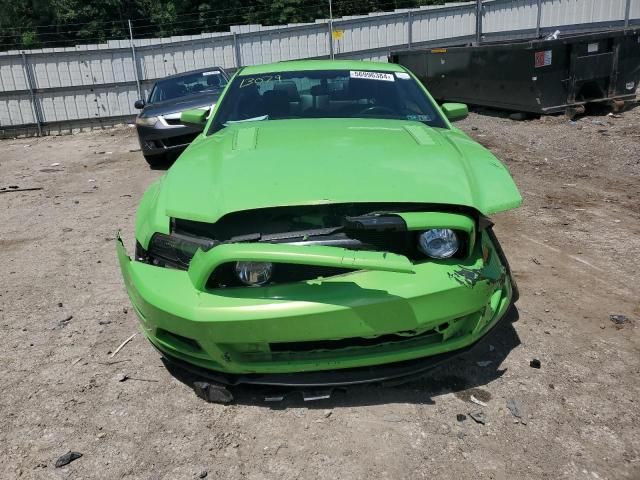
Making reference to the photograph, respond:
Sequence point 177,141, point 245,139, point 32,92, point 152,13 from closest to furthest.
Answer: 1. point 245,139
2. point 177,141
3. point 32,92
4. point 152,13

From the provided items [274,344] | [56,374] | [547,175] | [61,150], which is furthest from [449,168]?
[61,150]

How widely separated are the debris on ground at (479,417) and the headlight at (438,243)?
73cm

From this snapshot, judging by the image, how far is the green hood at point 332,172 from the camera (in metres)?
2.36

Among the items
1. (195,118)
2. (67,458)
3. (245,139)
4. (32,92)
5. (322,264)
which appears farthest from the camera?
(32,92)

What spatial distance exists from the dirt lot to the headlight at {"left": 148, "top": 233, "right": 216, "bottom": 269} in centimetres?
68

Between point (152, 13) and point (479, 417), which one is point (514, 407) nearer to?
point (479, 417)

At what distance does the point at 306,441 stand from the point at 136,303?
1.02 metres

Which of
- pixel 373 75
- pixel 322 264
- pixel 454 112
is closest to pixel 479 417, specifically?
pixel 322 264

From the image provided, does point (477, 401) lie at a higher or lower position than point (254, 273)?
lower

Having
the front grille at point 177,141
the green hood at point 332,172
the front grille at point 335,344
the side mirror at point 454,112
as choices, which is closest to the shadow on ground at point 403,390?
the front grille at point 335,344

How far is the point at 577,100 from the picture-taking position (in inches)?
367

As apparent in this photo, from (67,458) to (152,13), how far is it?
39.2 meters

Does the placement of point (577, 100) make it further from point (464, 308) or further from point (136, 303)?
point (136, 303)

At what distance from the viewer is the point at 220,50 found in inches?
640
